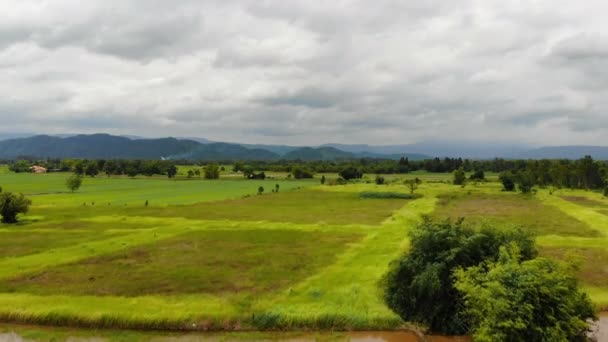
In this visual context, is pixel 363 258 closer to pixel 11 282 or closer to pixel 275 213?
pixel 11 282

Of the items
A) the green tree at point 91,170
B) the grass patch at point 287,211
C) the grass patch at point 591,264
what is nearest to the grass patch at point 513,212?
the grass patch at point 591,264

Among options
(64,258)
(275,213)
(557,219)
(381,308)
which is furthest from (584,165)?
(64,258)

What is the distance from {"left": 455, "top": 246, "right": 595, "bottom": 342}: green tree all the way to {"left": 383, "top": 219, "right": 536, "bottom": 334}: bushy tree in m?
2.56

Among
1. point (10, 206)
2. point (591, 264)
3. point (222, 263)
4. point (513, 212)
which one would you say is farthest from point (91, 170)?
point (591, 264)

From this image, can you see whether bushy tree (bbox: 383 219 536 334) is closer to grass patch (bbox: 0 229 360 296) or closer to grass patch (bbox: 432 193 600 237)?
grass patch (bbox: 0 229 360 296)

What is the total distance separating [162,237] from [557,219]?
4766 centimetres

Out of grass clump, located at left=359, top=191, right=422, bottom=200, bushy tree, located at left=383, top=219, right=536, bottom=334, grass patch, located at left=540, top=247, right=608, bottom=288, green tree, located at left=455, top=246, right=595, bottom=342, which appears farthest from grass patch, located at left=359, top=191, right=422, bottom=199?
green tree, located at left=455, top=246, right=595, bottom=342

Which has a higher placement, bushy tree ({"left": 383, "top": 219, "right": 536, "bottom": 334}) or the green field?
bushy tree ({"left": 383, "top": 219, "right": 536, "bottom": 334})

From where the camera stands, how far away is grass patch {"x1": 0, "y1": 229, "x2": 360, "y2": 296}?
2498 cm

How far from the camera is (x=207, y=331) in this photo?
19.8 metres

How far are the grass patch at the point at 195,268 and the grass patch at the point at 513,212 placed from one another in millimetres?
18312

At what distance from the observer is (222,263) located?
1216 inches

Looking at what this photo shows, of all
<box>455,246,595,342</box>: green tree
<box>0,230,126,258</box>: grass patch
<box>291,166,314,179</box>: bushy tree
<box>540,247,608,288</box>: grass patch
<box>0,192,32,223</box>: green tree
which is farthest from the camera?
<box>291,166,314,179</box>: bushy tree

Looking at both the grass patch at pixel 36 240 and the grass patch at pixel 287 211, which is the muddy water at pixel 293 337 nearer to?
the grass patch at pixel 36 240
